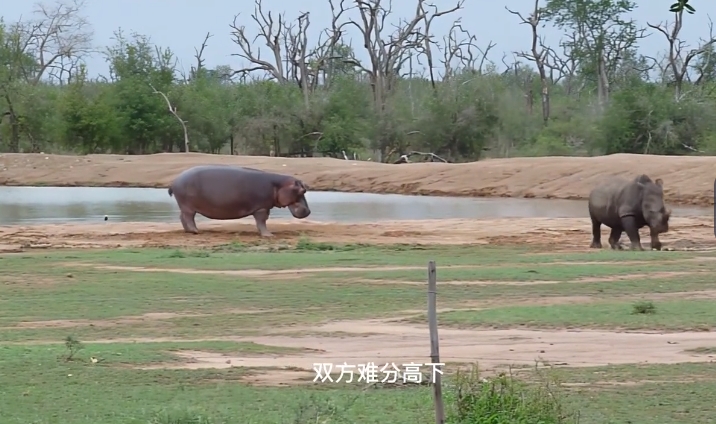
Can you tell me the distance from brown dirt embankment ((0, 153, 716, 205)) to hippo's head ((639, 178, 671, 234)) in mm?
15704

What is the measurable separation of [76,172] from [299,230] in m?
26.6

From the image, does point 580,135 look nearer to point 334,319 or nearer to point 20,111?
point 20,111

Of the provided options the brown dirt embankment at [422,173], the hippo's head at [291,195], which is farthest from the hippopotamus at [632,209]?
the brown dirt embankment at [422,173]

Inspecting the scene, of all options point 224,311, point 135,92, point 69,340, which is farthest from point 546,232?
point 135,92

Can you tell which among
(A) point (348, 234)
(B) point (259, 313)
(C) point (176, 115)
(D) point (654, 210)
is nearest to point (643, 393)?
(B) point (259, 313)

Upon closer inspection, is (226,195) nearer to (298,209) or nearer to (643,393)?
(298,209)

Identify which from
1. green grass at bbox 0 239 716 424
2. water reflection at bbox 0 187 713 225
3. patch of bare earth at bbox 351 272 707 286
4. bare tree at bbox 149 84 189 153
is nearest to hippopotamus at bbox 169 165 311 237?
green grass at bbox 0 239 716 424

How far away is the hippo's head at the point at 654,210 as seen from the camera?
72.5ft

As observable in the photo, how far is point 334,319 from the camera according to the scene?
12.5 metres

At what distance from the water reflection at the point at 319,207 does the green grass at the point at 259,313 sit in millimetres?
9836

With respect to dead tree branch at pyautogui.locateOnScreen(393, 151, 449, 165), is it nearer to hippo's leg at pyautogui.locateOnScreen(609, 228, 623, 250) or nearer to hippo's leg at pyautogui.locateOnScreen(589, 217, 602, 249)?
hippo's leg at pyautogui.locateOnScreen(589, 217, 602, 249)

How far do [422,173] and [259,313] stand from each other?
34.4m

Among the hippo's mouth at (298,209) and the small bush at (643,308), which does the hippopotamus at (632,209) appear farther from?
the small bush at (643,308)

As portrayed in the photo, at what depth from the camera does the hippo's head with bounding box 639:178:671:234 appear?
870 inches
